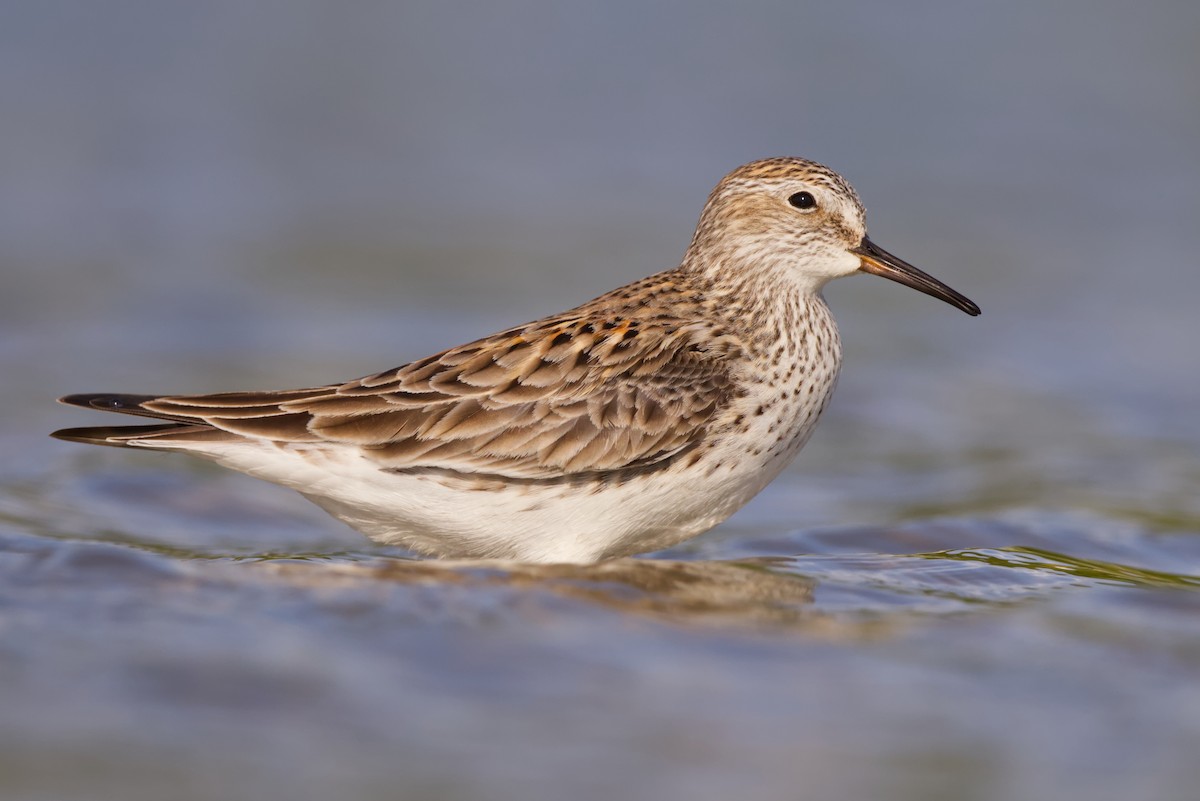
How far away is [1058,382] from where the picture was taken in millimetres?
11367

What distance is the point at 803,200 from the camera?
25.8 feet

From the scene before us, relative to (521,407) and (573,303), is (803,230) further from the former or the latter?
(573,303)

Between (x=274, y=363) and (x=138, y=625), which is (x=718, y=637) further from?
(x=274, y=363)

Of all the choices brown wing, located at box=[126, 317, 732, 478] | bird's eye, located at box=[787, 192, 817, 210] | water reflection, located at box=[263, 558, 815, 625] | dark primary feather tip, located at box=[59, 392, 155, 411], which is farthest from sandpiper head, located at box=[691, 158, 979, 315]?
dark primary feather tip, located at box=[59, 392, 155, 411]

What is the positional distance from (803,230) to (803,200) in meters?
0.16

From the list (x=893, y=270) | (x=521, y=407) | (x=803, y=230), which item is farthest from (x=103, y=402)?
(x=893, y=270)

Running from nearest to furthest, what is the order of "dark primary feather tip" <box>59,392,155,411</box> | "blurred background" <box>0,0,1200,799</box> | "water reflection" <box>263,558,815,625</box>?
"blurred background" <box>0,0,1200,799</box>, "water reflection" <box>263,558,815,625</box>, "dark primary feather tip" <box>59,392,155,411</box>

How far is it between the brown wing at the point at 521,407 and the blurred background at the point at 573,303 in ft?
2.09

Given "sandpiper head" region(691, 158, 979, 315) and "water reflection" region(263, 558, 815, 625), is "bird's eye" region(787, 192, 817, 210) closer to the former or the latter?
"sandpiper head" region(691, 158, 979, 315)

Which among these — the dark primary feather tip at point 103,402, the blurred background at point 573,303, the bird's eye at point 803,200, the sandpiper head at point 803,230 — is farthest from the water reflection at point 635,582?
the bird's eye at point 803,200

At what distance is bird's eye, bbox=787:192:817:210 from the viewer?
786 centimetres

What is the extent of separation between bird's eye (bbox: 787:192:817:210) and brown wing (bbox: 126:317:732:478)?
992 millimetres

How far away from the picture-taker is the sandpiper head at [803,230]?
780 centimetres

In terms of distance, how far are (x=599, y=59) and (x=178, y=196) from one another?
515 cm
